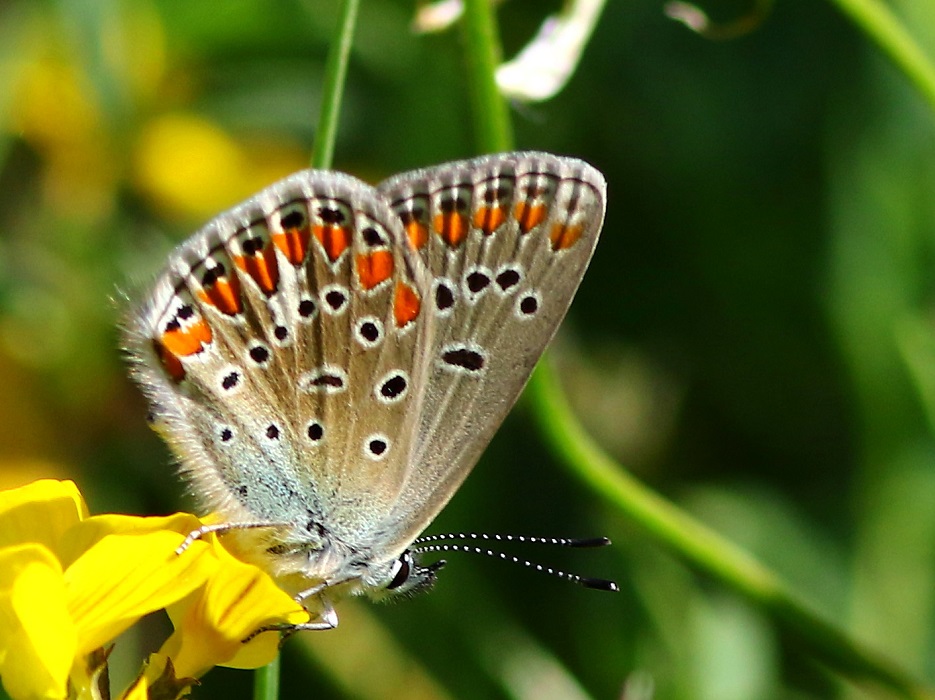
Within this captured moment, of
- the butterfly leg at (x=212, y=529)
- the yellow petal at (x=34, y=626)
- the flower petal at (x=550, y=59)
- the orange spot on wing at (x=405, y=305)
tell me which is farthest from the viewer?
the flower petal at (x=550, y=59)

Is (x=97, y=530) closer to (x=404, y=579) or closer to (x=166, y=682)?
(x=166, y=682)

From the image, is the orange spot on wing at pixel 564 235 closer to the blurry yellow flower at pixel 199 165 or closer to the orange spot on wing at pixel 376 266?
the orange spot on wing at pixel 376 266

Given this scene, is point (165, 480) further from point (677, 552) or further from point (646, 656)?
point (677, 552)

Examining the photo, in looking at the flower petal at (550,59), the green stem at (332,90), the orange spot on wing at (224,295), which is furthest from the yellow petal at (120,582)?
the flower petal at (550,59)

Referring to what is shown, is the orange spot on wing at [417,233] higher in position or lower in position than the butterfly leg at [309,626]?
higher

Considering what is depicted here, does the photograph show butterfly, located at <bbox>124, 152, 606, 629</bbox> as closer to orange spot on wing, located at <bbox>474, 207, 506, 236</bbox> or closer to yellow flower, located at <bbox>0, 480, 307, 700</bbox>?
orange spot on wing, located at <bbox>474, 207, 506, 236</bbox>

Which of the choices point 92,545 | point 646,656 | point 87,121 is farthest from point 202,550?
point 87,121

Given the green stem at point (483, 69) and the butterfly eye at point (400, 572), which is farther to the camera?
the butterfly eye at point (400, 572)
